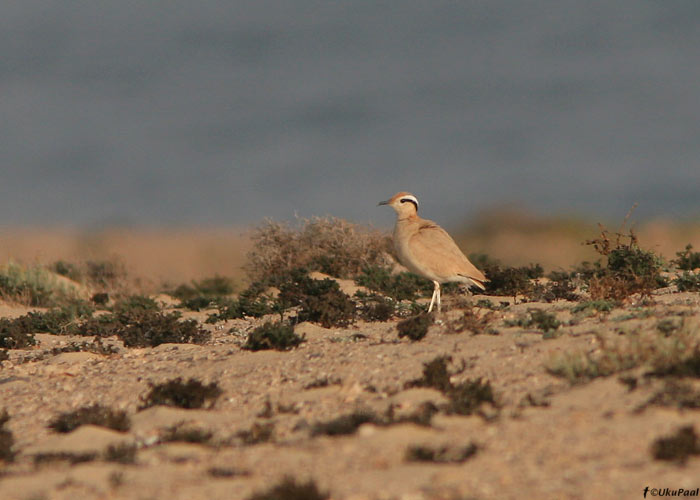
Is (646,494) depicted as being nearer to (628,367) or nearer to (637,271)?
(628,367)

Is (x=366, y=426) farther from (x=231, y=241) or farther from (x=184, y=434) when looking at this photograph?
(x=231, y=241)

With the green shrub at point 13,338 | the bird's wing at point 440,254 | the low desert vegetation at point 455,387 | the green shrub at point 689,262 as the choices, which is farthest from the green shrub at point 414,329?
the green shrub at point 689,262

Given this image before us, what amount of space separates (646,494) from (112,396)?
4.78m

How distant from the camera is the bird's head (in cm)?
1251

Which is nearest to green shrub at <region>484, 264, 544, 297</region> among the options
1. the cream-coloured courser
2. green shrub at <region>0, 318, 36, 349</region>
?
the cream-coloured courser

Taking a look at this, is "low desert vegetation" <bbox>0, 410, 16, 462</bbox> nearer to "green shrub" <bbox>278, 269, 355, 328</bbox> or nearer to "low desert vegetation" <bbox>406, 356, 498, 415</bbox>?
"low desert vegetation" <bbox>406, 356, 498, 415</bbox>

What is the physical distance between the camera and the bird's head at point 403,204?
12508 millimetres

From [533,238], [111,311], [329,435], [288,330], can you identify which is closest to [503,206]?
[533,238]

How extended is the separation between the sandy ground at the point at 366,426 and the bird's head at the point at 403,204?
10.0 feet

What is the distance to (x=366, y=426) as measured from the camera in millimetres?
6234

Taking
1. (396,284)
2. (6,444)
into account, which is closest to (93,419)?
(6,444)

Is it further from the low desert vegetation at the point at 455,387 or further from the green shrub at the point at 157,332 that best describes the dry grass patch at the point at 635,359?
the green shrub at the point at 157,332

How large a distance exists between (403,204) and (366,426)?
6591 millimetres

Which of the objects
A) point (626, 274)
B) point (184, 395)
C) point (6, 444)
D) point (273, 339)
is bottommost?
point (6, 444)
